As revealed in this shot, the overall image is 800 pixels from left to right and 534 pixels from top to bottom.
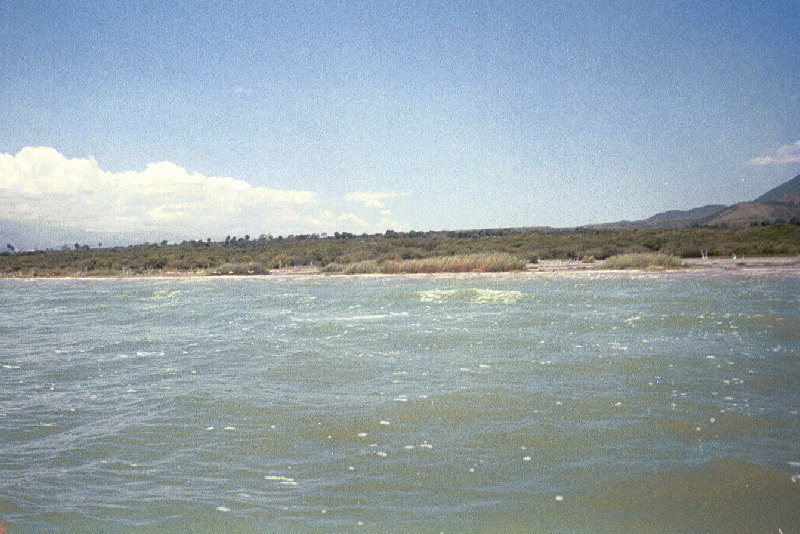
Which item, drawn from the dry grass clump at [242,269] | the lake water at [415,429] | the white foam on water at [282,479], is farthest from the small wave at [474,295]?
the dry grass clump at [242,269]

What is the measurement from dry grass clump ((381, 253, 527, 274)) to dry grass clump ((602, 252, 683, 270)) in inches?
215

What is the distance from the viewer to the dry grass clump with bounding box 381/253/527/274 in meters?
38.3

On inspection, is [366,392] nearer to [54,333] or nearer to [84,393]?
[84,393]

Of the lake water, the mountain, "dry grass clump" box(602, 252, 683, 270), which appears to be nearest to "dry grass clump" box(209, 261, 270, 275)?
"dry grass clump" box(602, 252, 683, 270)

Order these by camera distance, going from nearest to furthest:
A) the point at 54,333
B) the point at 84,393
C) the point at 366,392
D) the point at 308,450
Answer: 1. the point at 308,450
2. the point at 366,392
3. the point at 84,393
4. the point at 54,333

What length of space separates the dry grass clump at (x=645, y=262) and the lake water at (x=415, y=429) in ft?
65.0

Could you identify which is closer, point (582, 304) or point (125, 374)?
point (125, 374)

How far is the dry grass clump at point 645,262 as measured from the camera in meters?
33.9

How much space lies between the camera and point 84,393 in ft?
30.1

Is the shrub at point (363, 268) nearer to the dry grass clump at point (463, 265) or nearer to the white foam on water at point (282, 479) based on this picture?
the dry grass clump at point (463, 265)

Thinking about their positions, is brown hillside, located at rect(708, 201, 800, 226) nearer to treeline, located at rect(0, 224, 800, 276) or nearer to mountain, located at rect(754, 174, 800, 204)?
mountain, located at rect(754, 174, 800, 204)

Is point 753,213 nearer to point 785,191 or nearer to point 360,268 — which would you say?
point 785,191

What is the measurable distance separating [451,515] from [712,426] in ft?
11.7

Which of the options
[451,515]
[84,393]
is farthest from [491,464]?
[84,393]
